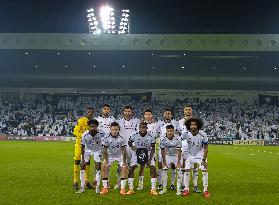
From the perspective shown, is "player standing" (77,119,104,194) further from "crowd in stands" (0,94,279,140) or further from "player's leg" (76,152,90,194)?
"crowd in stands" (0,94,279,140)

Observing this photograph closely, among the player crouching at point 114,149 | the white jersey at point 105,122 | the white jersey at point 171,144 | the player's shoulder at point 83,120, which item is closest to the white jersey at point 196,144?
the white jersey at point 171,144

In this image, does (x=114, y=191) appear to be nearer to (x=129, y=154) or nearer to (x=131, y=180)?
(x=131, y=180)

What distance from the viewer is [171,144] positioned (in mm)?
11312

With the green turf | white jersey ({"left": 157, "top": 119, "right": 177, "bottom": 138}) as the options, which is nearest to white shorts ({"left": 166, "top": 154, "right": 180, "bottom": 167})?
white jersey ({"left": 157, "top": 119, "right": 177, "bottom": 138})

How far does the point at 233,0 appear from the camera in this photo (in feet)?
112

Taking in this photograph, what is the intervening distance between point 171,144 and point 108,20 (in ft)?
86.1

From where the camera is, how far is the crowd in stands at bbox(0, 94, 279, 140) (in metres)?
43.8

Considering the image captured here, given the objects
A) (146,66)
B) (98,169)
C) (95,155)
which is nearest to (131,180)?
(98,169)

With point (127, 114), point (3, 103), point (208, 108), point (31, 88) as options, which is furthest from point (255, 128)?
point (127, 114)

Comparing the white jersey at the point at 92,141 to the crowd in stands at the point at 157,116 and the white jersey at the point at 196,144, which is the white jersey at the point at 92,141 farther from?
the crowd in stands at the point at 157,116

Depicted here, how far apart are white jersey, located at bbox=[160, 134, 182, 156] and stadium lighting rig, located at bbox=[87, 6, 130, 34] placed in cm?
2557

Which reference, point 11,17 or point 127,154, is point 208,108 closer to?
point 11,17

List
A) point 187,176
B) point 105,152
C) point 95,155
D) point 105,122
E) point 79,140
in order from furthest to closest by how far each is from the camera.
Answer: point 105,122
point 79,140
point 95,155
point 105,152
point 187,176

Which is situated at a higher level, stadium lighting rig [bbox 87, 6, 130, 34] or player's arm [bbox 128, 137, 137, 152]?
stadium lighting rig [bbox 87, 6, 130, 34]
